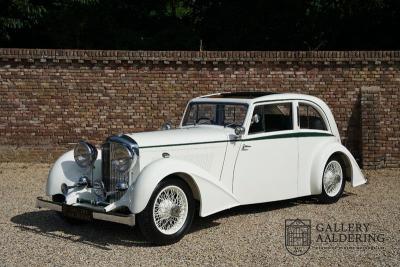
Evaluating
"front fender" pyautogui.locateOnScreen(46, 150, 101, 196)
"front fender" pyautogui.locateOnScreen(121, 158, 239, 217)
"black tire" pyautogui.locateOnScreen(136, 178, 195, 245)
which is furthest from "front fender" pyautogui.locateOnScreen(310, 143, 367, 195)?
"front fender" pyautogui.locateOnScreen(46, 150, 101, 196)

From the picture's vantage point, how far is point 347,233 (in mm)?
6562

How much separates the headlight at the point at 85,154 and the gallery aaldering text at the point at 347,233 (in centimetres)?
289

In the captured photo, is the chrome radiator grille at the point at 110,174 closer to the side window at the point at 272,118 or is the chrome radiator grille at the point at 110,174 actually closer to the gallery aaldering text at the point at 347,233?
the side window at the point at 272,118

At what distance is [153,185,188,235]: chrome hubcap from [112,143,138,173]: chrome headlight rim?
0.51 meters

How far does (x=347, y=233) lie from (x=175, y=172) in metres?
2.21

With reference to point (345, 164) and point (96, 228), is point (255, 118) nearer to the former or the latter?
point (345, 164)

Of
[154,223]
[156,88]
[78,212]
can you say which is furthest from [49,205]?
[156,88]

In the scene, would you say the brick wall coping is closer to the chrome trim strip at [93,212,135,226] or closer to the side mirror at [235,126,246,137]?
the side mirror at [235,126,246,137]

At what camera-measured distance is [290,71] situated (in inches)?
466

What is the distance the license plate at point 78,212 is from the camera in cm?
607
